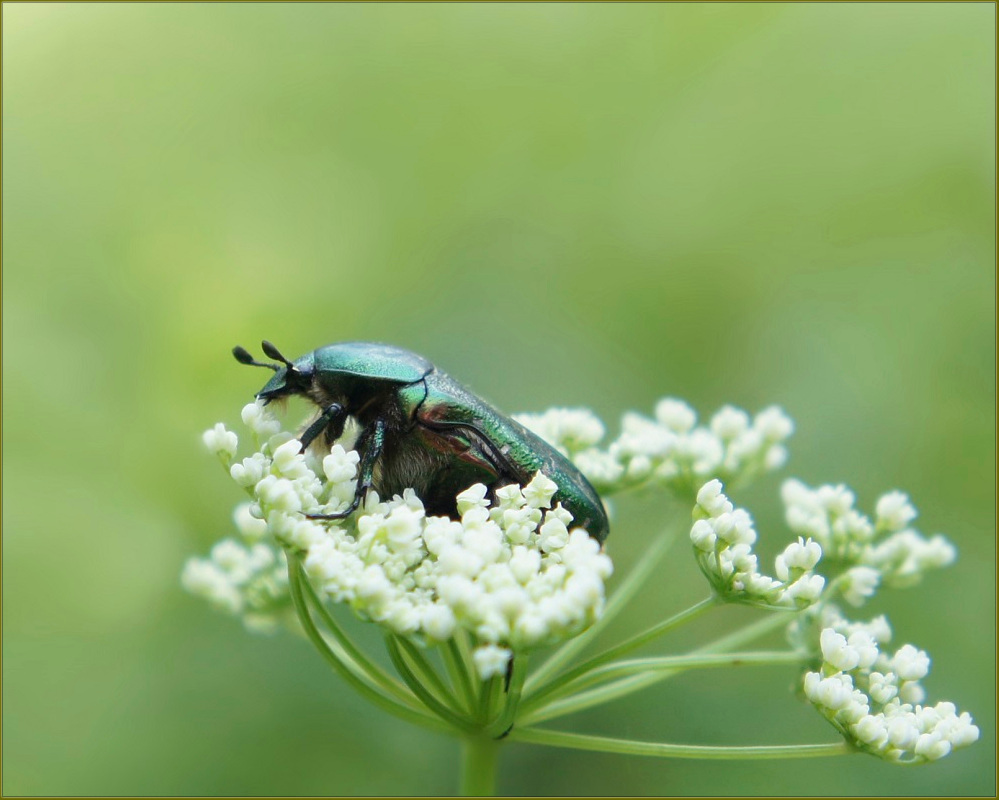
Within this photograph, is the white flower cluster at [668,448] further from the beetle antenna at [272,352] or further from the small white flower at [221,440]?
the small white flower at [221,440]

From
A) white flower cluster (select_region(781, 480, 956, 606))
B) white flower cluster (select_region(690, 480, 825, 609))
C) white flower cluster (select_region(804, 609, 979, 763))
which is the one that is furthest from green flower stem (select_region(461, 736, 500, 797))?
white flower cluster (select_region(781, 480, 956, 606))

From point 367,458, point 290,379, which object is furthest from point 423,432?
point 290,379

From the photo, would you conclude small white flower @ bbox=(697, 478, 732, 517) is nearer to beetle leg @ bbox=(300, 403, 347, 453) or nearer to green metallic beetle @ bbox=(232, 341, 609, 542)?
green metallic beetle @ bbox=(232, 341, 609, 542)

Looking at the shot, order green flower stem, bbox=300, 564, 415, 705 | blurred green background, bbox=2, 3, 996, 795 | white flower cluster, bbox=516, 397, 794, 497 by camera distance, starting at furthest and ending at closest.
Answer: blurred green background, bbox=2, 3, 996, 795 → white flower cluster, bbox=516, 397, 794, 497 → green flower stem, bbox=300, 564, 415, 705

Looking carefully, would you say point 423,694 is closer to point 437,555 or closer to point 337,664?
point 337,664

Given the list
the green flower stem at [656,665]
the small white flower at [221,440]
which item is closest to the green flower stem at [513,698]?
the green flower stem at [656,665]
